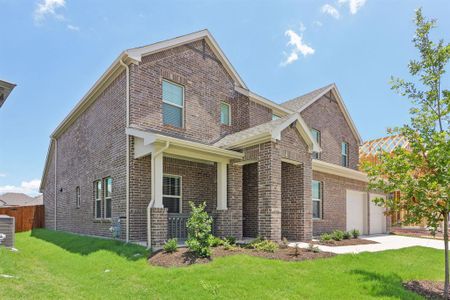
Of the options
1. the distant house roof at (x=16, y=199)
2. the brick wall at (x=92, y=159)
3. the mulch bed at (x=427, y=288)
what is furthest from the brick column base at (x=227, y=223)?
the distant house roof at (x=16, y=199)

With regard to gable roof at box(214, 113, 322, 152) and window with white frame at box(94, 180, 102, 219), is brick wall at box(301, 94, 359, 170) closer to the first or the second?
gable roof at box(214, 113, 322, 152)

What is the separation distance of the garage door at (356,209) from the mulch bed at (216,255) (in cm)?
879

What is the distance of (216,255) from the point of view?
832 centimetres

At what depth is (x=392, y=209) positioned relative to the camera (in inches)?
303

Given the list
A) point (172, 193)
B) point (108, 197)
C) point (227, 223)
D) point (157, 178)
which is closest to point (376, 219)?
point (227, 223)

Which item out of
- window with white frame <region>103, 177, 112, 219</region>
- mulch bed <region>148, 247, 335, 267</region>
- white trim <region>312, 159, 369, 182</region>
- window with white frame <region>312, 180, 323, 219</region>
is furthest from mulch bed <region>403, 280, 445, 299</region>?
window with white frame <region>103, 177, 112, 219</region>

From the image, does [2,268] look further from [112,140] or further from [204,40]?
[204,40]

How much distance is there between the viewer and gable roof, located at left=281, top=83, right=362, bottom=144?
709 inches

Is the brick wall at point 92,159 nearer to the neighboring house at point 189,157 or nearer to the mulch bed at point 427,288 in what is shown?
the neighboring house at point 189,157

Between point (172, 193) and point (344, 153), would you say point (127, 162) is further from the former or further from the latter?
point (344, 153)

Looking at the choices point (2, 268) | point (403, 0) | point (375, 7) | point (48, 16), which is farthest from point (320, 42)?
point (2, 268)

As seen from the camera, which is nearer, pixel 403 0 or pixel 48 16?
pixel 403 0

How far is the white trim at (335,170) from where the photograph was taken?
576 inches

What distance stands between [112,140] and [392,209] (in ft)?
31.0
